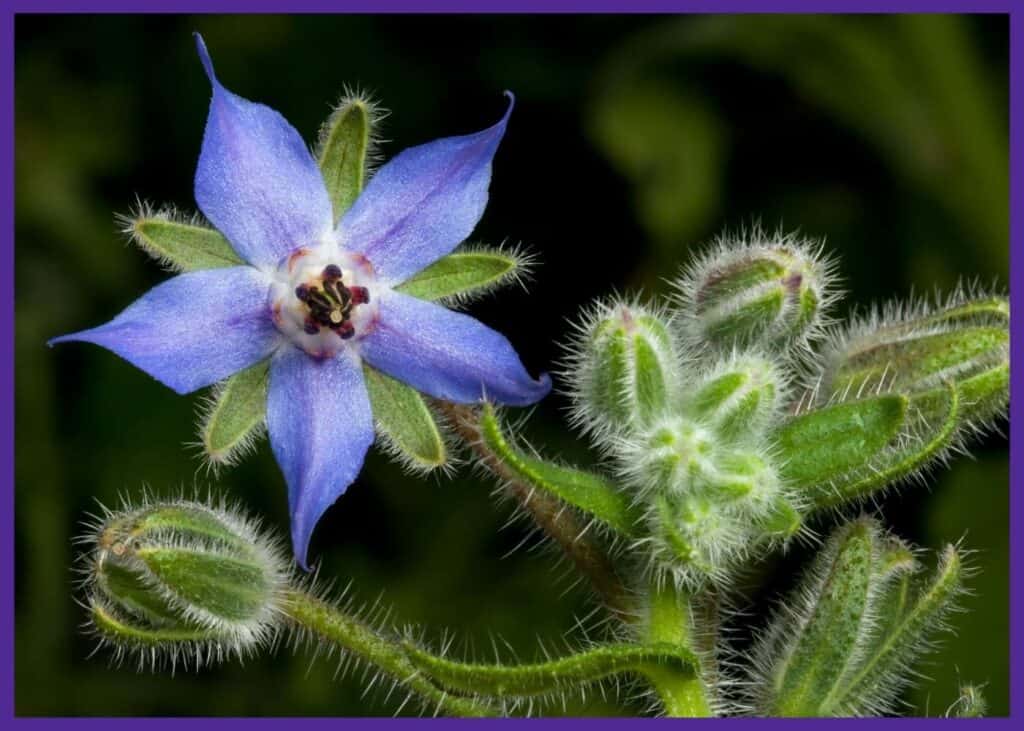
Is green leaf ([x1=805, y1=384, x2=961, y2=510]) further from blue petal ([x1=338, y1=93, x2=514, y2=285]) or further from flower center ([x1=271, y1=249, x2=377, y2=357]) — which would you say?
flower center ([x1=271, y1=249, x2=377, y2=357])

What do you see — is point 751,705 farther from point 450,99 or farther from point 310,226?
point 450,99

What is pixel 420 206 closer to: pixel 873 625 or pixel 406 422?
pixel 406 422

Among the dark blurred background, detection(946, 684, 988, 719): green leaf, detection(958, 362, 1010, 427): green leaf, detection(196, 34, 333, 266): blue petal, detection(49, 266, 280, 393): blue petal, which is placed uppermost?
the dark blurred background

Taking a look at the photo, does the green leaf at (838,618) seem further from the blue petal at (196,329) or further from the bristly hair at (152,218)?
the bristly hair at (152,218)

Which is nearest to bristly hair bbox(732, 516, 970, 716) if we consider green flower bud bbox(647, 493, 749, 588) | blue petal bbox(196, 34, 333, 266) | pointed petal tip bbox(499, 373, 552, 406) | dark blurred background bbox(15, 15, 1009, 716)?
green flower bud bbox(647, 493, 749, 588)

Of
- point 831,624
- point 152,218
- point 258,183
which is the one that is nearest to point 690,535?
point 831,624

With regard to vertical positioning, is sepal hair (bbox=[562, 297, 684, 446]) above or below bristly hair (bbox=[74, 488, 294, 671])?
above
